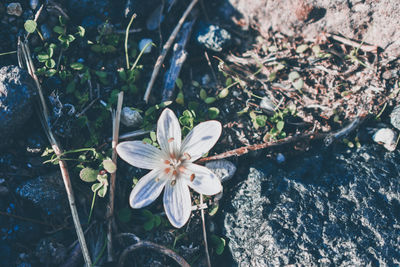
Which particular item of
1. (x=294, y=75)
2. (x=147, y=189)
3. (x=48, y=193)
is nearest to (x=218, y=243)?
(x=147, y=189)

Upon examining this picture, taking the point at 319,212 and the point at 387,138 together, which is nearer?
the point at 319,212

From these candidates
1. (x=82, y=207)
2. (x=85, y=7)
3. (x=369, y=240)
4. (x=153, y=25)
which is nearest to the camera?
(x=369, y=240)

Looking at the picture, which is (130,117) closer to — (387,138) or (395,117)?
(387,138)

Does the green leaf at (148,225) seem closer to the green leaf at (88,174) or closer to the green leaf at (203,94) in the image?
the green leaf at (88,174)

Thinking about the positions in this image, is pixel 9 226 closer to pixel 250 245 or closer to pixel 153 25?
pixel 250 245

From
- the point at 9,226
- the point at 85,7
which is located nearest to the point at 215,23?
the point at 85,7
